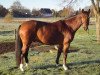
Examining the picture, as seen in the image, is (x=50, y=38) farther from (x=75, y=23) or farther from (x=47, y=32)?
(x=75, y=23)

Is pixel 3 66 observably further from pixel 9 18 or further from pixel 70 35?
pixel 9 18

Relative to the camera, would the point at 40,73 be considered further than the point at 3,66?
No

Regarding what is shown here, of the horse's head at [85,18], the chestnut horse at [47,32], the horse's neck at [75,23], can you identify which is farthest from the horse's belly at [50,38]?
the horse's head at [85,18]

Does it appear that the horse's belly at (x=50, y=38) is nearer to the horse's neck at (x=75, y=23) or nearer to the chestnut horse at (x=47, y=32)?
the chestnut horse at (x=47, y=32)

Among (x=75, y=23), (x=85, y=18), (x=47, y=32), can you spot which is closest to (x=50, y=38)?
(x=47, y=32)

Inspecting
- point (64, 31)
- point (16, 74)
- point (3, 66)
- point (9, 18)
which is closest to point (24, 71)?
point (16, 74)

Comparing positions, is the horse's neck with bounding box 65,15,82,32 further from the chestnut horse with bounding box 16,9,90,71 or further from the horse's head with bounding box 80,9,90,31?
the horse's head with bounding box 80,9,90,31

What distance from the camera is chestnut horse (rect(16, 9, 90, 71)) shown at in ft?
34.2

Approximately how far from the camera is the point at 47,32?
10664mm

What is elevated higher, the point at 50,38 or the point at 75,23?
the point at 75,23

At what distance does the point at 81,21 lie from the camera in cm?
1098

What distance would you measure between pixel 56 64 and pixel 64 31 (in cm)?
142

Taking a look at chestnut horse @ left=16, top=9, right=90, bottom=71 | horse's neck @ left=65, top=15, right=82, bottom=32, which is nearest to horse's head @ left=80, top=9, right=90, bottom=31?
chestnut horse @ left=16, top=9, right=90, bottom=71

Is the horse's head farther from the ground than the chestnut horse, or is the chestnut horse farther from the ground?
the horse's head
